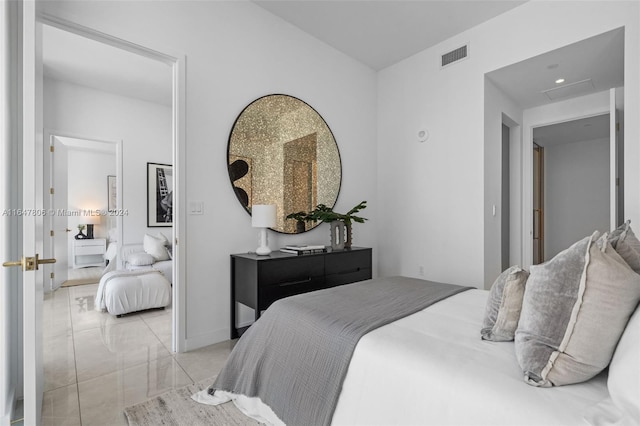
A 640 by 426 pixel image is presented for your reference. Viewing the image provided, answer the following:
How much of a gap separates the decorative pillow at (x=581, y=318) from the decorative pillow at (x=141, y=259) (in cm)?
450

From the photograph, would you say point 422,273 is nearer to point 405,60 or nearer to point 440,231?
point 440,231

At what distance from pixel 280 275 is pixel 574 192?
19.8ft

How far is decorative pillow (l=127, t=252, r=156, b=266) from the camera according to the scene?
4340mm

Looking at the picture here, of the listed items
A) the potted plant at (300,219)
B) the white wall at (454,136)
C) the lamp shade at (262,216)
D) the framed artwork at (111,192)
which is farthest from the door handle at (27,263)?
the framed artwork at (111,192)

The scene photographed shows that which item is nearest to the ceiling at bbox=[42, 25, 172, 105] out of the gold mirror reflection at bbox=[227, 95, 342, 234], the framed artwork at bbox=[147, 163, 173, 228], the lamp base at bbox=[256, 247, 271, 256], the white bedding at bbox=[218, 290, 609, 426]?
the framed artwork at bbox=[147, 163, 173, 228]

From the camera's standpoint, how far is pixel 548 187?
6.30 m

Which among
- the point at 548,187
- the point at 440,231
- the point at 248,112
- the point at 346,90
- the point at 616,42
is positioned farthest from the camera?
the point at 548,187

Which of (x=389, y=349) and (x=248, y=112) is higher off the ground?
(x=248, y=112)

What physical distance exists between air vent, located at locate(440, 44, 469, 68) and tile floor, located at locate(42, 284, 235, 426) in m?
3.59

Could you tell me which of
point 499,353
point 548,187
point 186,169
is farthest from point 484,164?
point 548,187

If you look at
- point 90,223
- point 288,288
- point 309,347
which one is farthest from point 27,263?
point 90,223

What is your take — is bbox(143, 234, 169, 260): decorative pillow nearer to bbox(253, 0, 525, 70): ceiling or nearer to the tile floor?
the tile floor

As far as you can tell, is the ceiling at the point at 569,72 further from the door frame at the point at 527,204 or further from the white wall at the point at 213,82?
the white wall at the point at 213,82

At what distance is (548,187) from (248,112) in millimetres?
6090
